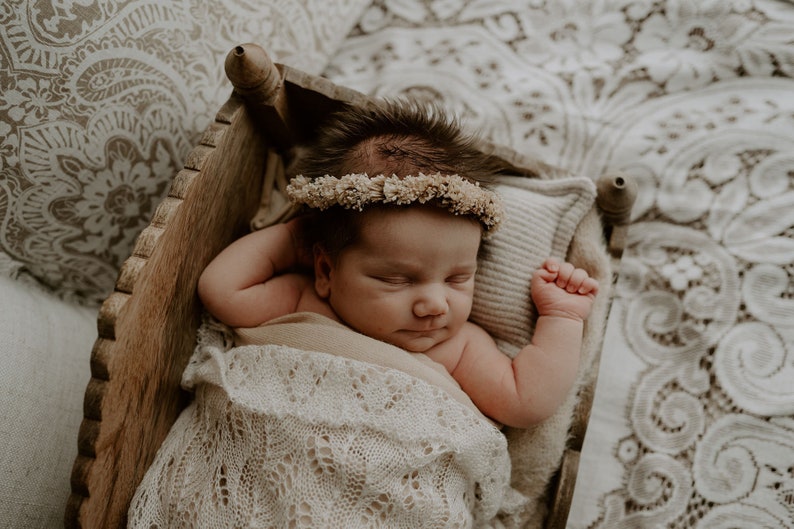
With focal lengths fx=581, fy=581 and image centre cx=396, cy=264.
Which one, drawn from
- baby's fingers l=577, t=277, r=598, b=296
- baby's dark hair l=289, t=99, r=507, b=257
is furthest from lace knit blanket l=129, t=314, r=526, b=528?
baby's fingers l=577, t=277, r=598, b=296

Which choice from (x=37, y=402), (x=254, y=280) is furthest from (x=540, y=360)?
(x=37, y=402)

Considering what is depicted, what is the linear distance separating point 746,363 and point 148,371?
3.83ft

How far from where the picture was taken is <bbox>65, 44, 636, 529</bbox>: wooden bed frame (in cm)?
77

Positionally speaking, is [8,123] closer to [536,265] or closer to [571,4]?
[536,265]

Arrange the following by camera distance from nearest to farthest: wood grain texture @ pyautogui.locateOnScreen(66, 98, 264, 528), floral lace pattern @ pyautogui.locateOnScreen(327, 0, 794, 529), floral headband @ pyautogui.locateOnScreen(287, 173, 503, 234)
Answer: wood grain texture @ pyautogui.locateOnScreen(66, 98, 264, 528), floral headband @ pyautogui.locateOnScreen(287, 173, 503, 234), floral lace pattern @ pyautogui.locateOnScreen(327, 0, 794, 529)

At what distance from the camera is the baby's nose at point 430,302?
944mm

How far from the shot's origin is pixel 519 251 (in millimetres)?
1095

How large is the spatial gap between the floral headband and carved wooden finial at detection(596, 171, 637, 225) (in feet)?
0.89

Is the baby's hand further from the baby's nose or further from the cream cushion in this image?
the cream cushion

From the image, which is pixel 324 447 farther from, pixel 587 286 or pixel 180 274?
pixel 587 286

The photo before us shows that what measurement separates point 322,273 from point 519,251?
370 mm

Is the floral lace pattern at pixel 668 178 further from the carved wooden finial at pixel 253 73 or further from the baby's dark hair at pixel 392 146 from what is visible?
the carved wooden finial at pixel 253 73

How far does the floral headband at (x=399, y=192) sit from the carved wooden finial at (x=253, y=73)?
0.61 feet

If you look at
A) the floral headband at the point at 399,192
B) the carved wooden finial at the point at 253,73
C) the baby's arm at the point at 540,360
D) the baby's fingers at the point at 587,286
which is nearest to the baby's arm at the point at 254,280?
the floral headband at the point at 399,192
